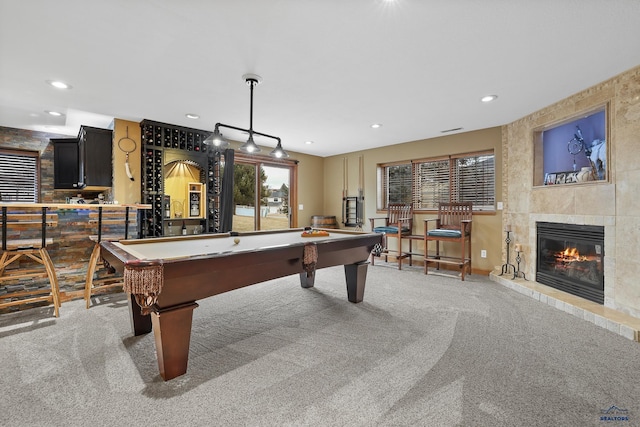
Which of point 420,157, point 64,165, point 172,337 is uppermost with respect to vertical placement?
point 420,157

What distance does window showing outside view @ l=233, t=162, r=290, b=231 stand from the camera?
5.88 m

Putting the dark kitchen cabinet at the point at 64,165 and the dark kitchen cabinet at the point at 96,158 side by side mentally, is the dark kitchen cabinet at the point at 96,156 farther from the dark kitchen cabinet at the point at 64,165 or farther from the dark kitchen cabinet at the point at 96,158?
the dark kitchen cabinet at the point at 64,165

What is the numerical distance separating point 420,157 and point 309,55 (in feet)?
12.1

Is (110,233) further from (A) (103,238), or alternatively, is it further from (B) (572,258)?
(B) (572,258)

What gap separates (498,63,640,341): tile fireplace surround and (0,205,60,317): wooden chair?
17.4 ft

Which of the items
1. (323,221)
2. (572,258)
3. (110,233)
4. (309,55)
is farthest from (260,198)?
(572,258)

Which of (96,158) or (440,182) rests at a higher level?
(96,158)

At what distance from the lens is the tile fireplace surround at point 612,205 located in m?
2.73

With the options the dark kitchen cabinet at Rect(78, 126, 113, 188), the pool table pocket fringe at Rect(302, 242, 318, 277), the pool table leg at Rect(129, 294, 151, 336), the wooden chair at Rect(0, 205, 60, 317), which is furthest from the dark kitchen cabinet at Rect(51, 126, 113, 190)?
the pool table pocket fringe at Rect(302, 242, 318, 277)

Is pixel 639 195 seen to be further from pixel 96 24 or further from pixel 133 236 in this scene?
pixel 133 236

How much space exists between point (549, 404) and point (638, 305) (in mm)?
2012

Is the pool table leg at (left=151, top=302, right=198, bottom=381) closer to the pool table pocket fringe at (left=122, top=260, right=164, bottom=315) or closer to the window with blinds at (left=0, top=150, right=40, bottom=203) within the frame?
the pool table pocket fringe at (left=122, top=260, right=164, bottom=315)

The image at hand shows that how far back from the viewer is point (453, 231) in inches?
179

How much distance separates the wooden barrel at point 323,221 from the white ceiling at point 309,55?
9.34ft
